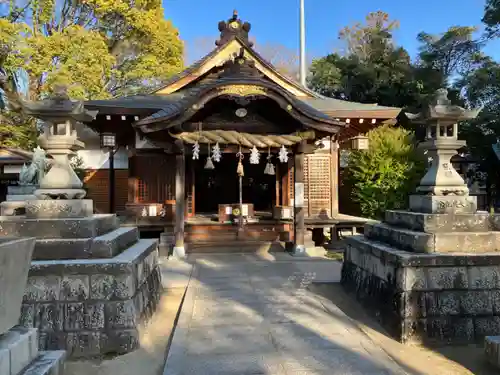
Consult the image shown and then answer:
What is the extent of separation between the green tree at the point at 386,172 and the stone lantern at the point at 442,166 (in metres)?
7.57

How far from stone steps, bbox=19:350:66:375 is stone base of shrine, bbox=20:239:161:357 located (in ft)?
4.63

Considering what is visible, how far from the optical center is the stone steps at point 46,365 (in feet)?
8.07

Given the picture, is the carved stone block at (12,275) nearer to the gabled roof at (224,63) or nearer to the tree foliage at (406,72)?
the gabled roof at (224,63)

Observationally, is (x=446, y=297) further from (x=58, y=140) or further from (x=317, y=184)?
(x=317, y=184)

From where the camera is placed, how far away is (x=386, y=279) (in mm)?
4859

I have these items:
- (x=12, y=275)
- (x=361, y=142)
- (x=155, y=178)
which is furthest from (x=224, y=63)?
(x=12, y=275)

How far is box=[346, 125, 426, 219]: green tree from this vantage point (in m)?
12.8

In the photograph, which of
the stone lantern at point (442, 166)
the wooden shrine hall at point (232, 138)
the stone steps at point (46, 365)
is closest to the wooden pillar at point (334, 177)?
the wooden shrine hall at point (232, 138)

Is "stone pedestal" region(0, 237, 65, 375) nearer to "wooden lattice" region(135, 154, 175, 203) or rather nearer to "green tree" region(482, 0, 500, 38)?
"wooden lattice" region(135, 154, 175, 203)

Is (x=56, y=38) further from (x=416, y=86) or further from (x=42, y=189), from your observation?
(x=416, y=86)

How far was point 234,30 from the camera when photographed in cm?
1232

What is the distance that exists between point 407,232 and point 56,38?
14237mm

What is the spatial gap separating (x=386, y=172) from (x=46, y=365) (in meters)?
12.0

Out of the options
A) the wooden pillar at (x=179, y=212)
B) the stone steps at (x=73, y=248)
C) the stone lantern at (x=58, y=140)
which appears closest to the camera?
the stone steps at (x=73, y=248)
